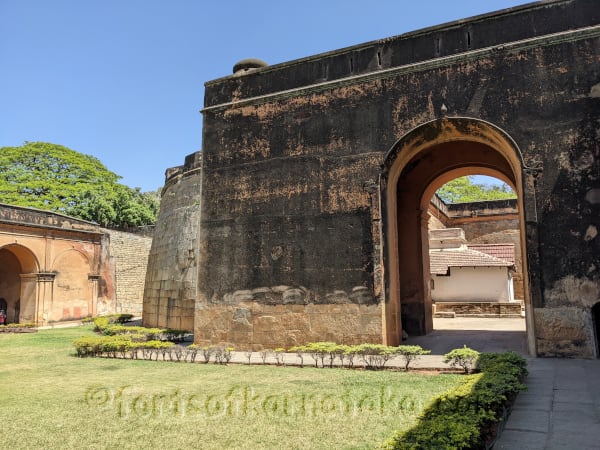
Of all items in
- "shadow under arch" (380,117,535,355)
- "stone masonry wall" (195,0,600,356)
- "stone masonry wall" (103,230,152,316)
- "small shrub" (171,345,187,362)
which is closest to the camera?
"stone masonry wall" (195,0,600,356)

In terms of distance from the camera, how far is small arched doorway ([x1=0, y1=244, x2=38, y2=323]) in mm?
20000

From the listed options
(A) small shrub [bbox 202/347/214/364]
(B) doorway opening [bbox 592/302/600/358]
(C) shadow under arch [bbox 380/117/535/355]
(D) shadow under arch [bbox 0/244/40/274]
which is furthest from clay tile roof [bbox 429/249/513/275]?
(D) shadow under arch [bbox 0/244/40/274]

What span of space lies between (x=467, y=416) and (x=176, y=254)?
1321 centimetres

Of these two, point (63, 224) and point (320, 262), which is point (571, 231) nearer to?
point (320, 262)

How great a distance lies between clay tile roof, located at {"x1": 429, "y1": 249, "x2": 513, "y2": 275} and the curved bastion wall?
9151 mm

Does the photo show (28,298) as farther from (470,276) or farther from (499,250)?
(499,250)

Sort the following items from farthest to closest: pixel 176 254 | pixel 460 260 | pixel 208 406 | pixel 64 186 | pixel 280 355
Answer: pixel 64 186, pixel 460 260, pixel 176 254, pixel 280 355, pixel 208 406

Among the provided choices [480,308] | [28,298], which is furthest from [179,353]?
[28,298]

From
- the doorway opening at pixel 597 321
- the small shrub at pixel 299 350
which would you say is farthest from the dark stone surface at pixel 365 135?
the small shrub at pixel 299 350

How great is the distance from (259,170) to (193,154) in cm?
698

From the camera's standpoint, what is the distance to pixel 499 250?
67.6 feet

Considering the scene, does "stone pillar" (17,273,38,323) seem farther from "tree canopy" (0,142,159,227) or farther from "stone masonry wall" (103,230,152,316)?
"tree canopy" (0,142,159,227)

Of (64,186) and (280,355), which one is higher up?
(64,186)

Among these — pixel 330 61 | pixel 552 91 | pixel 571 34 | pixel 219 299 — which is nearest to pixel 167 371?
pixel 219 299
